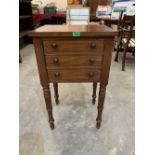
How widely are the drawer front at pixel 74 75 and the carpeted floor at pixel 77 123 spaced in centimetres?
52

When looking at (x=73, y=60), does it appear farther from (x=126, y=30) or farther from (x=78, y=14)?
(x=78, y=14)

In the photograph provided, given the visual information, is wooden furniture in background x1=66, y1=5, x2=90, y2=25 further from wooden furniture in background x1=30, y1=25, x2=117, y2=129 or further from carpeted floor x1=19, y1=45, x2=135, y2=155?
wooden furniture in background x1=30, y1=25, x2=117, y2=129

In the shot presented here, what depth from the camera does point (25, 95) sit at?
1.84 meters

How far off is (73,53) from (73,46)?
2.0 inches

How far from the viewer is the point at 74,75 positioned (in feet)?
3.57

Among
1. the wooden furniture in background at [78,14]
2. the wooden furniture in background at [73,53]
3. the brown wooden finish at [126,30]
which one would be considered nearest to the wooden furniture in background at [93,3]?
the wooden furniture in background at [78,14]

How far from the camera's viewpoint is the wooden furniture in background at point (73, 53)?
93 centimetres

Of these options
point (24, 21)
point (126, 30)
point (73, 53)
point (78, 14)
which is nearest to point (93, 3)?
point (78, 14)
